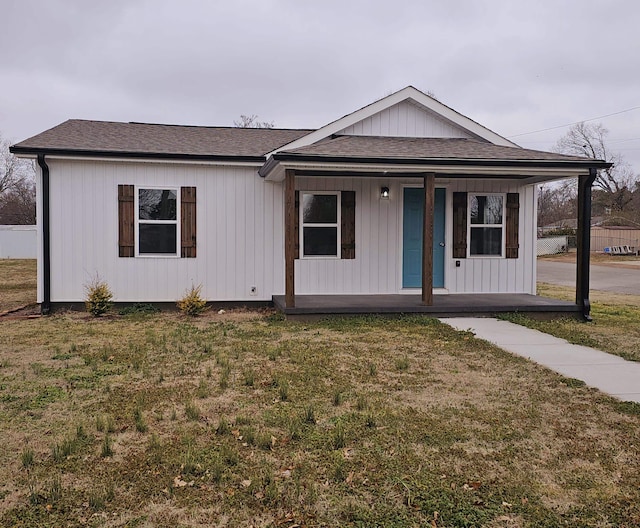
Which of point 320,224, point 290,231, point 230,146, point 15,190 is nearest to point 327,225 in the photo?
point 320,224

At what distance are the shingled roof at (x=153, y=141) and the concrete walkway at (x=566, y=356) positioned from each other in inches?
189

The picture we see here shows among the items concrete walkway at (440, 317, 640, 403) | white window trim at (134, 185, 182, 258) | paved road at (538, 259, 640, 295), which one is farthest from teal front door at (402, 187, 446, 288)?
paved road at (538, 259, 640, 295)

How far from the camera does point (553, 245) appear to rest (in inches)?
1328

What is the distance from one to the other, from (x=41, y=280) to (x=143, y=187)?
227cm

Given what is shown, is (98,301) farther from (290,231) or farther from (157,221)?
(290,231)

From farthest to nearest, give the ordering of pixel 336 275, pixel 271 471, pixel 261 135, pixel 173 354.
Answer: pixel 261 135 → pixel 336 275 → pixel 173 354 → pixel 271 471

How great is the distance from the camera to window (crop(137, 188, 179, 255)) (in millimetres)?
9359

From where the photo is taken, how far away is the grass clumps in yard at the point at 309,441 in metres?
2.65

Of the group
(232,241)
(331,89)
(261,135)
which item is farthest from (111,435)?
(331,89)

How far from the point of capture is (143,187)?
930 centimetres

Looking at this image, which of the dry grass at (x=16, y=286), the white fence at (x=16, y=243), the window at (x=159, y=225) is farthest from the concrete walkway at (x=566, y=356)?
the white fence at (x=16, y=243)

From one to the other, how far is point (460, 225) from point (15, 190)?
38.3 meters

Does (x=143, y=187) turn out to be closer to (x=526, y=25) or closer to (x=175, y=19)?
(x=175, y=19)

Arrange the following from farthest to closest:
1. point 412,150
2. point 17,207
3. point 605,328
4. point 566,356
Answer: point 17,207, point 412,150, point 605,328, point 566,356
